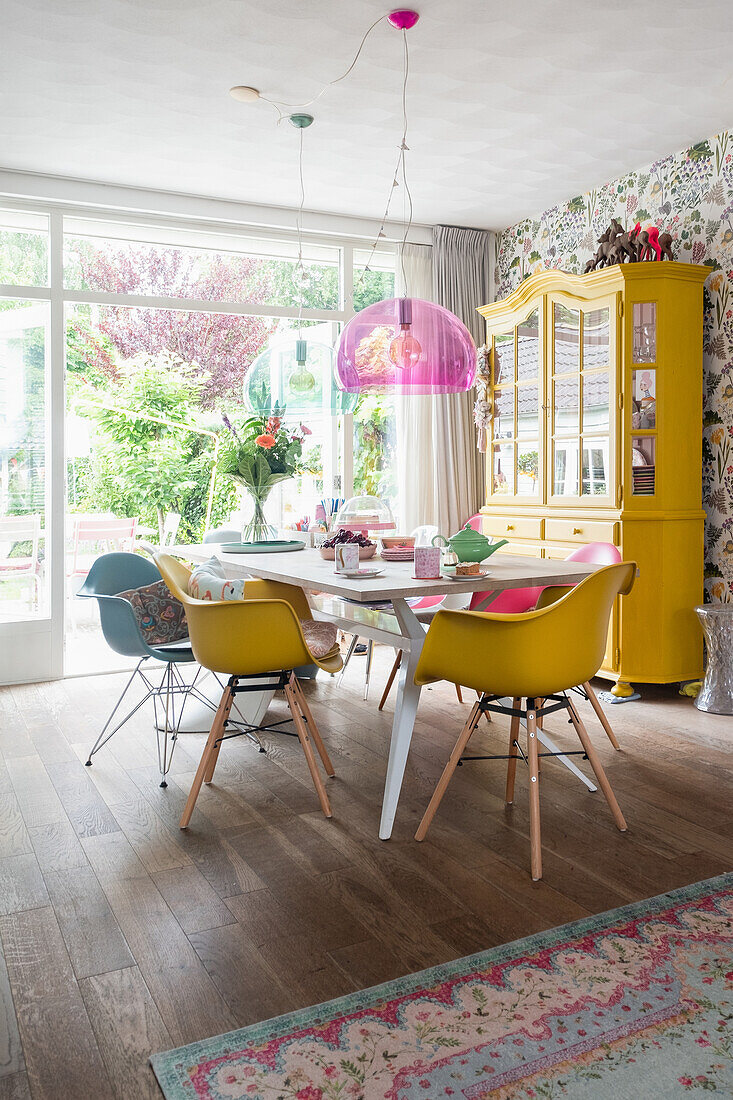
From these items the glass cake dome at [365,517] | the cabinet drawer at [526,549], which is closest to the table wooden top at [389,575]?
the glass cake dome at [365,517]

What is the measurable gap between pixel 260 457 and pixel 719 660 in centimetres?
225

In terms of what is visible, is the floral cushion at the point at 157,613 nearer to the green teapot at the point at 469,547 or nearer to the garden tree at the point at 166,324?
the green teapot at the point at 469,547

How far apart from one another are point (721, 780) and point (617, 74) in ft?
8.86

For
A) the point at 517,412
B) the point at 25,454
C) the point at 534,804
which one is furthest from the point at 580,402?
the point at 25,454

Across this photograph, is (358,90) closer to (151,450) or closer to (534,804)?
(534,804)

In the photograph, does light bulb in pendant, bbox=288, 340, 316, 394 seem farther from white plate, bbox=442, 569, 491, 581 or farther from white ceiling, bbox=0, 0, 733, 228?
white plate, bbox=442, 569, 491, 581

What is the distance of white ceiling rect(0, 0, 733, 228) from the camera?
2.97 metres

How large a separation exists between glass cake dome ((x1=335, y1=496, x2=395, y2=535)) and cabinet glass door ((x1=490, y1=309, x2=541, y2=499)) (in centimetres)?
106

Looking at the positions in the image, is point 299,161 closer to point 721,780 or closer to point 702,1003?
point 721,780

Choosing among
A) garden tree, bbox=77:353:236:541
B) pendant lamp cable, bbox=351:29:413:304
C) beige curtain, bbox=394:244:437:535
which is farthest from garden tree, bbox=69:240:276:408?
beige curtain, bbox=394:244:437:535

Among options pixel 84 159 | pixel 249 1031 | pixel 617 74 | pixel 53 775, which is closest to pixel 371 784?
pixel 53 775

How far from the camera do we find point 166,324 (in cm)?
834

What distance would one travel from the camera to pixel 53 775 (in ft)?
10.4

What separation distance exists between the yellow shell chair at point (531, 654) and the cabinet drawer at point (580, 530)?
5.65ft
